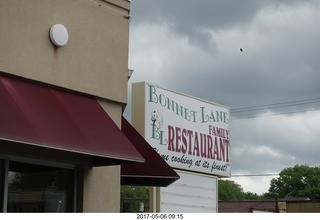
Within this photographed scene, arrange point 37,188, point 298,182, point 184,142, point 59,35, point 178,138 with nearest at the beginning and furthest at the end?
point 37,188, point 59,35, point 178,138, point 184,142, point 298,182

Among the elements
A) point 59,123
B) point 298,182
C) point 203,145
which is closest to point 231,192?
point 298,182

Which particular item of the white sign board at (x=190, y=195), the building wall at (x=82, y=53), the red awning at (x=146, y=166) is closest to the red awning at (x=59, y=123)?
the building wall at (x=82, y=53)

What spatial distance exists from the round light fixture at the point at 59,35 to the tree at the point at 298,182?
8294 cm

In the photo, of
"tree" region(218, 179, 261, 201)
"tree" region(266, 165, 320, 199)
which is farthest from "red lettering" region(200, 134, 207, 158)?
"tree" region(218, 179, 261, 201)

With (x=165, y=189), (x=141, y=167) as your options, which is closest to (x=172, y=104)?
(x=165, y=189)

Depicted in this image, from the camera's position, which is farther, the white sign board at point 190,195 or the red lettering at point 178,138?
the red lettering at point 178,138

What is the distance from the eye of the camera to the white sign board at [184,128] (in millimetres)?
12719

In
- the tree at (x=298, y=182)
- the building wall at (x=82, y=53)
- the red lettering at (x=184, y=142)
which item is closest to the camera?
the building wall at (x=82, y=53)

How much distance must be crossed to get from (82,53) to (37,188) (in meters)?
2.30

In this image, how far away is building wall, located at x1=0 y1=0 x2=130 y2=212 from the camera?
25.1 ft

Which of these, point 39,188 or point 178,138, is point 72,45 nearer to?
point 39,188

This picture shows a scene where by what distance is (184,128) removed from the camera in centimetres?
1369

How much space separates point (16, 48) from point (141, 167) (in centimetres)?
345

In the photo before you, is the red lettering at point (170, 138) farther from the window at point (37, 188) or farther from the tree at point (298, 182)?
the tree at point (298, 182)
